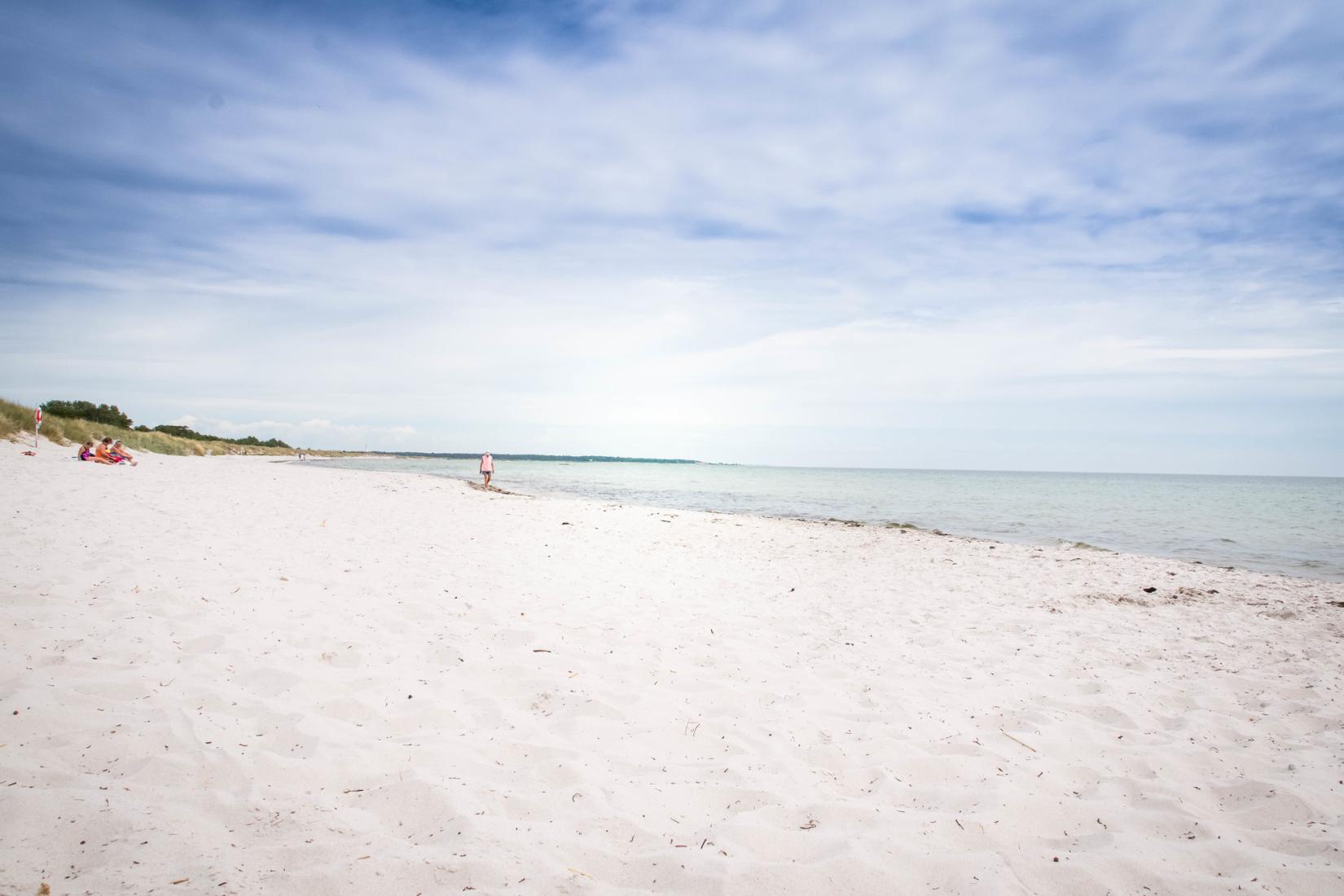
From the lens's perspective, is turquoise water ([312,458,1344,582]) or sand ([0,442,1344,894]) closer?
sand ([0,442,1344,894])

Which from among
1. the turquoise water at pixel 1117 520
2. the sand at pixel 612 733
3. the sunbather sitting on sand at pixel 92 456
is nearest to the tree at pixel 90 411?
the sunbather sitting on sand at pixel 92 456

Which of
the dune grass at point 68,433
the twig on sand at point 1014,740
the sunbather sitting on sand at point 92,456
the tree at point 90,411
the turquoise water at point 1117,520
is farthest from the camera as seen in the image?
the tree at point 90,411

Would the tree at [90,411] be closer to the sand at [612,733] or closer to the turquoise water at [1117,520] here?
the turquoise water at [1117,520]

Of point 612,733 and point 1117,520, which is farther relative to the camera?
point 1117,520

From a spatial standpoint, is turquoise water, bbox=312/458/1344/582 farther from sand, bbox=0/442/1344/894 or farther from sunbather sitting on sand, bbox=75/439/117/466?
sunbather sitting on sand, bbox=75/439/117/466

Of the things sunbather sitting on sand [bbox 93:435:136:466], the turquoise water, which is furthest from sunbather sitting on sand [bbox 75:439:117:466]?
the turquoise water

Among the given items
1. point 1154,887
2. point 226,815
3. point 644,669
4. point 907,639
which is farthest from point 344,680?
point 907,639

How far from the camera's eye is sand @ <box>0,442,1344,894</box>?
9.00ft

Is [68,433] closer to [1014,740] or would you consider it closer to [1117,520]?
[1014,740]

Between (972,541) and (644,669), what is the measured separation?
13.4 m

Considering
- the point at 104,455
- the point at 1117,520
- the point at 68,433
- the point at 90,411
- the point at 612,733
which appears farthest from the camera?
the point at 90,411

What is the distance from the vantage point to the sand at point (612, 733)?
274 centimetres

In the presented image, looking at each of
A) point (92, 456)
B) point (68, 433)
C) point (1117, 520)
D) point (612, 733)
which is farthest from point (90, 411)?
point (1117, 520)

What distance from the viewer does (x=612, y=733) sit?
4.07 metres
